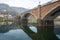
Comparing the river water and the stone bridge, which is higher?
the stone bridge

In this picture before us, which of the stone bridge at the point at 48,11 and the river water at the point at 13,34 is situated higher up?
the stone bridge at the point at 48,11

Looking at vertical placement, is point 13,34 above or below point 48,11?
below

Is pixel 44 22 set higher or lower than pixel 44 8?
lower

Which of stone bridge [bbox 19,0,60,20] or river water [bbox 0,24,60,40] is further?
stone bridge [bbox 19,0,60,20]

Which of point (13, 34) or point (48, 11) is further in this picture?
point (48, 11)

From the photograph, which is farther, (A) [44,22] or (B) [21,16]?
(B) [21,16]

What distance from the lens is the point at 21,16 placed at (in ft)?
276

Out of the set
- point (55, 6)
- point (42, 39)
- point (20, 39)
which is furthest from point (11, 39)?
point (55, 6)

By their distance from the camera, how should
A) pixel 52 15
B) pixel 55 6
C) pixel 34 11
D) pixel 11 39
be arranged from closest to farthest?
pixel 11 39 < pixel 55 6 < pixel 52 15 < pixel 34 11

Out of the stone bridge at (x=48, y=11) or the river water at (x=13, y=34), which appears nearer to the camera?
the river water at (x=13, y=34)

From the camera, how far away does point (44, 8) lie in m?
55.5

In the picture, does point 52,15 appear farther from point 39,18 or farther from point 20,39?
point 20,39

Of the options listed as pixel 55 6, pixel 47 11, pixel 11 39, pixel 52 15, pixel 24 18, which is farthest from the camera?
pixel 24 18

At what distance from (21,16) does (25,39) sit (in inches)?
2107
